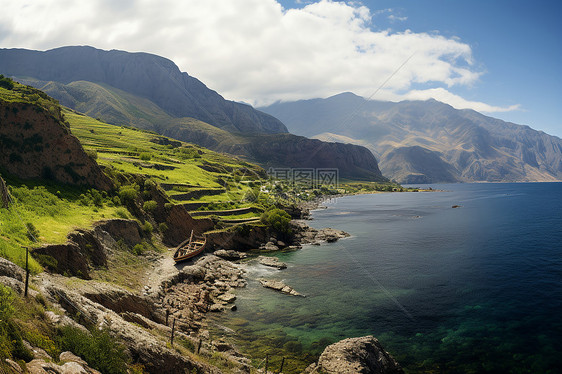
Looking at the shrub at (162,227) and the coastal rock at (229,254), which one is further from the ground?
the shrub at (162,227)

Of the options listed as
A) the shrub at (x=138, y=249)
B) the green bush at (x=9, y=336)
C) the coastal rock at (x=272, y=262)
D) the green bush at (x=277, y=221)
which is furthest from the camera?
the green bush at (x=277, y=221)

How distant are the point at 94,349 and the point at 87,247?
73.8 feet

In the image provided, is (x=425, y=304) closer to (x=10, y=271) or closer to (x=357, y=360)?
(x=357, y=360)

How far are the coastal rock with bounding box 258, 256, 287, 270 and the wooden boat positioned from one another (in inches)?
497

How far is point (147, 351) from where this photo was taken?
19.0 meters

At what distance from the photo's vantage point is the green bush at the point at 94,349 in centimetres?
1503

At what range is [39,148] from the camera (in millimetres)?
45562

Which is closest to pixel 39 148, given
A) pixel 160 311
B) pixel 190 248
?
pixel 190 248

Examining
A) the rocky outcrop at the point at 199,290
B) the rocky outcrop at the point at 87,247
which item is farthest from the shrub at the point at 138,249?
the rocky outcrop at the point at 199,290

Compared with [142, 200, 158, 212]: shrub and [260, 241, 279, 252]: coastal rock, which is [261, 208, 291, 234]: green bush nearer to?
[260, 241, 279, 252]: coastal rock

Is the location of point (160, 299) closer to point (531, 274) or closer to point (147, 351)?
point (147, 351)

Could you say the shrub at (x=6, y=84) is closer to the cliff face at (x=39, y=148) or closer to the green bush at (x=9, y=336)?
the cliff face at (x=39, y=148)

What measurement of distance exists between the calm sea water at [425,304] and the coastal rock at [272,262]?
6.26 ft

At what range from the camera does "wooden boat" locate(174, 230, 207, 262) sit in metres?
52.8
